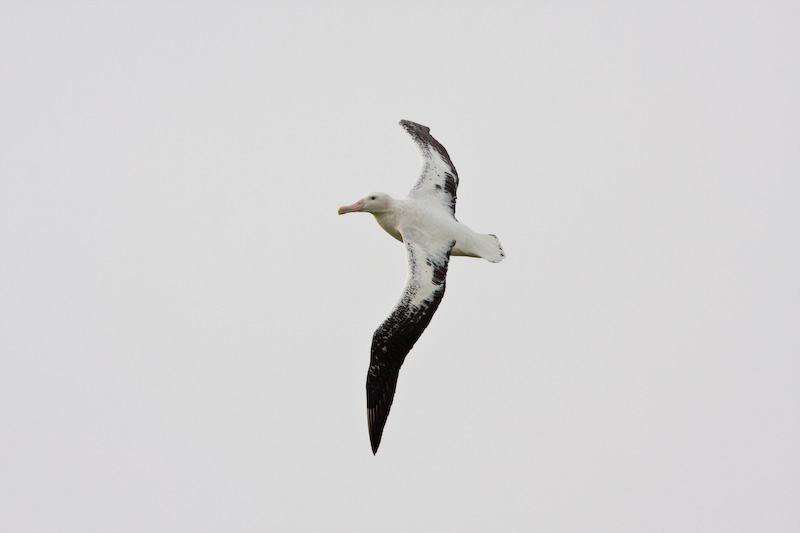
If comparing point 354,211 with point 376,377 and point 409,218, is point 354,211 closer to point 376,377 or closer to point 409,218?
point 409,218

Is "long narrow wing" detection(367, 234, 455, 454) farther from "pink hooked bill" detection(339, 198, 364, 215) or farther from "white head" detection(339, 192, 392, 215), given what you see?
"pink hooked bill" detection(339, 198, 364, 215)

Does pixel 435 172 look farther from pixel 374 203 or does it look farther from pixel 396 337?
pixel 396 337

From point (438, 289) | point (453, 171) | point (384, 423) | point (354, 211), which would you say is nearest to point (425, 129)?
point (453, 171)

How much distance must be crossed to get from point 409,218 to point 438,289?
1.40 m

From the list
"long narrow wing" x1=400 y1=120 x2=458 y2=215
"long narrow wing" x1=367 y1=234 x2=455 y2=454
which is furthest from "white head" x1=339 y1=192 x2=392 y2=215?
"long narrow wing" x1=367 y1=234 x2=455 y2=454

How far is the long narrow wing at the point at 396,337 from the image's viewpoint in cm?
1605

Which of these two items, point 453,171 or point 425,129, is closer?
point 453,171

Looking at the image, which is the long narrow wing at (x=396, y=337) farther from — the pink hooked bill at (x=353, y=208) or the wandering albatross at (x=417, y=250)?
the pink hooked bill at (x=353, y=208)

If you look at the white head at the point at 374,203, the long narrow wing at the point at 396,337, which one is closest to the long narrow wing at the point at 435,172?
the white head at the point at 374,203

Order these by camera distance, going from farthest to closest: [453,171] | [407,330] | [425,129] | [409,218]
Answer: [425,129] < [453,171] < [409,218] < [407,330]

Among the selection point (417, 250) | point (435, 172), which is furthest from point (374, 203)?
point (435, 172)

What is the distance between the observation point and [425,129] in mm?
20406

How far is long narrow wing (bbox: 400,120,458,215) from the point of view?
18.4m

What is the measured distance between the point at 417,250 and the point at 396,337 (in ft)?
4.91
